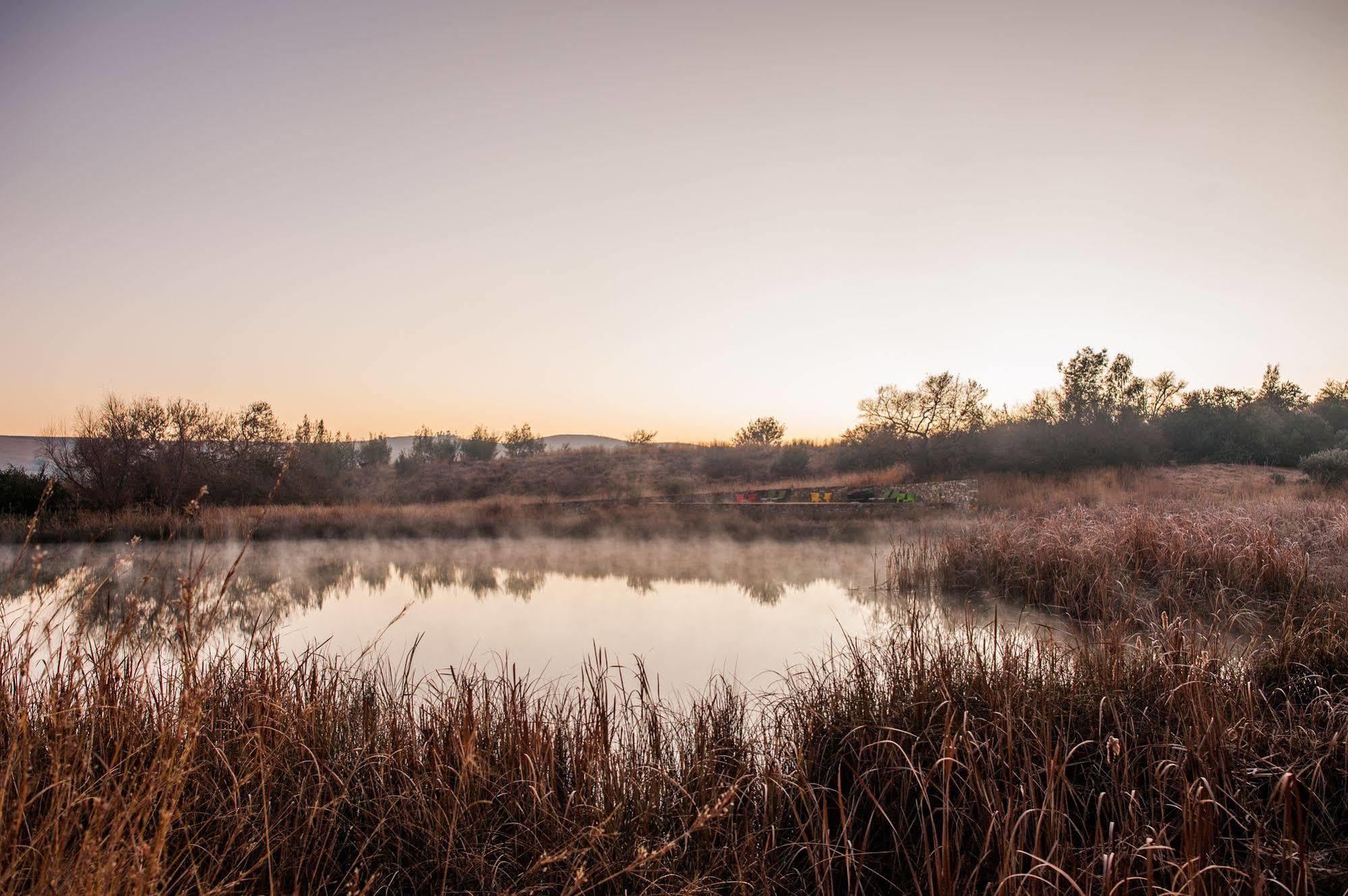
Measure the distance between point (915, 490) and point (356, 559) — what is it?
48.4ft

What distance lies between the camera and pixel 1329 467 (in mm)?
14977

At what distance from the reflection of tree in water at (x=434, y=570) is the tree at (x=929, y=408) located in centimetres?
1352

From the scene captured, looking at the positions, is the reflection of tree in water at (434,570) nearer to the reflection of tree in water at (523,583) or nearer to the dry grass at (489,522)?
the reflection of tree in water at (523,583)

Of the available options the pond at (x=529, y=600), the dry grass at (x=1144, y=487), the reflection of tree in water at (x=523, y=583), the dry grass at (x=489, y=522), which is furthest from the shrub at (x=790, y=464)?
the reflection of tree in water at (x=523, y=583)

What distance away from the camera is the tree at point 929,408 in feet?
85.1

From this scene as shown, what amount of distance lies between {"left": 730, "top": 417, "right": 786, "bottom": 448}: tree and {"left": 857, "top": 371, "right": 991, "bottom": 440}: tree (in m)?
12.9

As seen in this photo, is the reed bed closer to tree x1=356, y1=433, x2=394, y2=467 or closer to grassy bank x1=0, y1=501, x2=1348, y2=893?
grassy bank x1=0, y1=501, x2=1348, y2=893

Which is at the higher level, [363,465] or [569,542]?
[363,465]

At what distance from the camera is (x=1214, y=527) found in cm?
834

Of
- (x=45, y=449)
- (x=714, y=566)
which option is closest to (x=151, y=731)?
(x=714, y=566)

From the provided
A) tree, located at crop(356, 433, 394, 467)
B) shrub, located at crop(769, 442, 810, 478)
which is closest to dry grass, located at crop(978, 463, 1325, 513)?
shrub, located at crop(769, 442, 810, 478)

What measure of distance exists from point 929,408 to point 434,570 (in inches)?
817

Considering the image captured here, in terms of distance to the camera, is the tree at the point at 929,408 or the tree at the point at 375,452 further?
the tree at the point at 375,452

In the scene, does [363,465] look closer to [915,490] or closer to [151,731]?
[915,490]
